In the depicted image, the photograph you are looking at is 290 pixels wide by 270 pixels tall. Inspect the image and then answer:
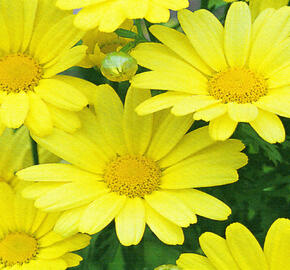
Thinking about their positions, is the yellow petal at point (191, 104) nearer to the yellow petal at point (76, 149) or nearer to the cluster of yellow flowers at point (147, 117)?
the cluster of yellow flowers at point (147, 117)

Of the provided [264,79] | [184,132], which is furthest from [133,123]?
[264,79]

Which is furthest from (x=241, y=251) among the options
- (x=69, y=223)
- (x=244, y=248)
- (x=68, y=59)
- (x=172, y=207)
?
(x=68, y=59)

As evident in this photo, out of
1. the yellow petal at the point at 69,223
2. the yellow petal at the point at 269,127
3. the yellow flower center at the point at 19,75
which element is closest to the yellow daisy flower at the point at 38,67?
the yellow flower center at the point at 19,75

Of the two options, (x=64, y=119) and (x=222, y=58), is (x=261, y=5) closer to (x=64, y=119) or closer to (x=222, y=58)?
(x=222, y=58)

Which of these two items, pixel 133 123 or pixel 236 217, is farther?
pixel 236 217

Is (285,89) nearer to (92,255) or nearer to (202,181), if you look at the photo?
(202,181)

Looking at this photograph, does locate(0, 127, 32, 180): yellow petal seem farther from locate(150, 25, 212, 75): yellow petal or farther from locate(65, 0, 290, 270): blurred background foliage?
locate(150, 25, 212, 75): yellow petal

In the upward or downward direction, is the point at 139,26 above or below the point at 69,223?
above
